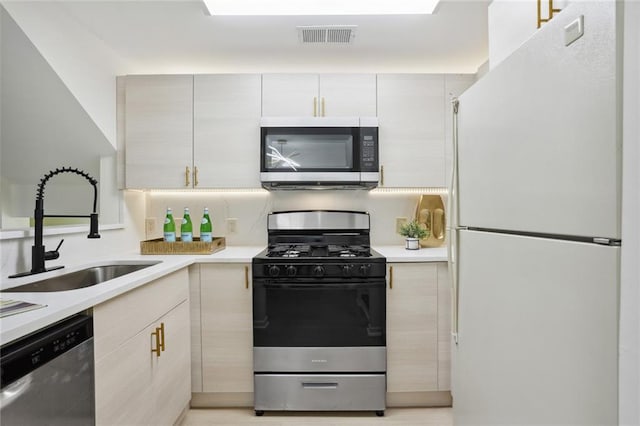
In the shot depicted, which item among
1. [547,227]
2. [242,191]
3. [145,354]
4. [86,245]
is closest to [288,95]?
[242,191]

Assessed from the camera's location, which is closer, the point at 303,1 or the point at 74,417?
the point at 74,417

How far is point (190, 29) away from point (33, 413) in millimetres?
2017

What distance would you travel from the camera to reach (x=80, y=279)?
1.97m

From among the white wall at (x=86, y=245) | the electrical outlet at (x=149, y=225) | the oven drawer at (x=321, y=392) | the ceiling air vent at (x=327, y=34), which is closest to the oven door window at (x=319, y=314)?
the oven drawer at (x=321, y=392)

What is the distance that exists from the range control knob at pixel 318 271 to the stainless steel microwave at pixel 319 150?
607 millimetres

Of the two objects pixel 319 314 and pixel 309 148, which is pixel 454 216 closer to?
pixel 319 314

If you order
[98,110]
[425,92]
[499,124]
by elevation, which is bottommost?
[499,124]

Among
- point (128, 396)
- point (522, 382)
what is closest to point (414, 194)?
point (522, 382)

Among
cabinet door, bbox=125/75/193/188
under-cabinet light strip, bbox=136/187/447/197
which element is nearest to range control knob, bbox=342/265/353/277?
under-cabinet light strip, bbox=136/187/447/197

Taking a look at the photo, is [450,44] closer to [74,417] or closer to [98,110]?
[98,110]

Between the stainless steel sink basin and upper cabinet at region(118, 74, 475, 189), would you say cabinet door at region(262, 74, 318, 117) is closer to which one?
upper cabinet at region(118, 74, 475, 189)

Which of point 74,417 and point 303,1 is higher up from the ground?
point 303,1

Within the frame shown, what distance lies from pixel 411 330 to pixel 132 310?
60.7 inches

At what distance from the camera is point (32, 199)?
8.32 feet
